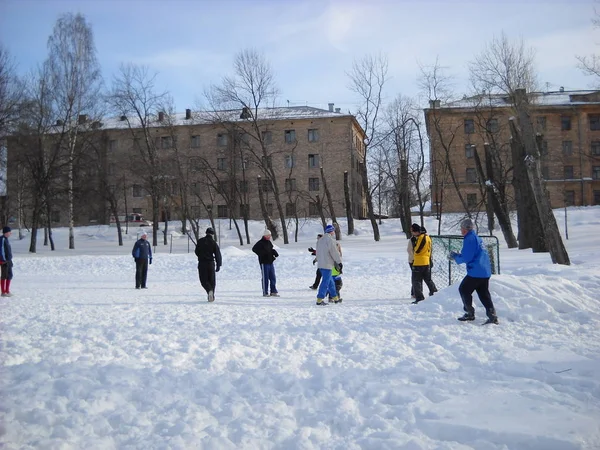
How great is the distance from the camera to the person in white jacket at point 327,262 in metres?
12.9

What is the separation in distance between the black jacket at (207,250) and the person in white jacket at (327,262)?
2.67 m

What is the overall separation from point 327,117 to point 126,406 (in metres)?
59.2

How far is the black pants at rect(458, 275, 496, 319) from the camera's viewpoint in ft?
30.1

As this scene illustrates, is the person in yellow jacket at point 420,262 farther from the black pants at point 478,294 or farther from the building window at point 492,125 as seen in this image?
the building window at point 492,125

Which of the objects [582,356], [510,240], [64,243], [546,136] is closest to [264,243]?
[582,356]

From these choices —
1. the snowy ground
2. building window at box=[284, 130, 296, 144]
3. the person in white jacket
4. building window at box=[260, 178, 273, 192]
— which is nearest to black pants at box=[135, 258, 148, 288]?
the snowy ground

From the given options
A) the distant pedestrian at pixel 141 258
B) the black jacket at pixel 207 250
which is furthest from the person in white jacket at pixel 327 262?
the distant pedestrian at pixel 141 258

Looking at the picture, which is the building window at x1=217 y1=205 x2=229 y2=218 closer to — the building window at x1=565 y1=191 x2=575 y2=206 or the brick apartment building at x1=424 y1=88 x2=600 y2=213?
the brick apartment building at x1=424 y1=88 x2=600 y2=213

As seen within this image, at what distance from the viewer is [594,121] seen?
6400 cm

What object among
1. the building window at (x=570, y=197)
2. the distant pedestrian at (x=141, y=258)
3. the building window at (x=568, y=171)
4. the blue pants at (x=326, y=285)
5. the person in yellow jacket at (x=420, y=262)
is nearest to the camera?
the person in yellow jacket at (x=420, y=262)

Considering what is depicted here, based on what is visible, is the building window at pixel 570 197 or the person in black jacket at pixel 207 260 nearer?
the person in black jacket at pixel 207 260

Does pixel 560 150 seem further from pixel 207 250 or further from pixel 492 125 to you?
pixel 207 250

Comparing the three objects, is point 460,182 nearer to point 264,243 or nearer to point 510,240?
point 510,240

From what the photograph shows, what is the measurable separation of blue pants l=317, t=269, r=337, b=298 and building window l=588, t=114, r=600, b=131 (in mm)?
61404
